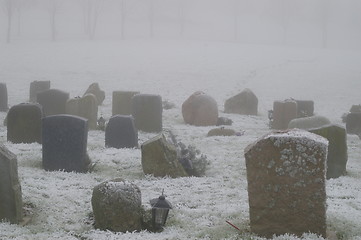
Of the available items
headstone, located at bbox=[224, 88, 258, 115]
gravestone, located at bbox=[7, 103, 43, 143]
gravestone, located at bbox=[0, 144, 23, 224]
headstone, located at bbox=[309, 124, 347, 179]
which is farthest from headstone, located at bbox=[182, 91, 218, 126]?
gravestone, located at bbox=[0, 144, 23, 224]

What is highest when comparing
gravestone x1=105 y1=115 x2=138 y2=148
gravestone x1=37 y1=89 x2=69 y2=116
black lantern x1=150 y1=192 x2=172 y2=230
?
gravestone x1=37 y1=89 x2=69 y2=116

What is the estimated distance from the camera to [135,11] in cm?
9544

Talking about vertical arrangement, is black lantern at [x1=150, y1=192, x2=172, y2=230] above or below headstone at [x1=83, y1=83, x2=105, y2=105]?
below

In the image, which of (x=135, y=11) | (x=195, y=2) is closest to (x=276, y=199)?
(x=135, y=11)

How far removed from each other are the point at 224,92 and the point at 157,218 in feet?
85.1

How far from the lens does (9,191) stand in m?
7.26

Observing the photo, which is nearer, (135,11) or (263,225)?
(263,225)

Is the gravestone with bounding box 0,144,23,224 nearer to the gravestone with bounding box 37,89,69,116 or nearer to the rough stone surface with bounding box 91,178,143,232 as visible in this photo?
the rough stone surface with bounding box 91,178,143,232

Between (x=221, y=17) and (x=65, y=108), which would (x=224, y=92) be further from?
(x=221, y=17)

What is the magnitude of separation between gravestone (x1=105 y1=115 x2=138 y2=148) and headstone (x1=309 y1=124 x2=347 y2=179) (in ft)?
17.5

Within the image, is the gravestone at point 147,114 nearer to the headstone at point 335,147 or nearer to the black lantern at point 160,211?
the headstone at point 335,147

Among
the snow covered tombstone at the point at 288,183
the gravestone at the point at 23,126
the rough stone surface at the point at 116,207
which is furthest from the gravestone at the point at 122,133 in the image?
the snow covered tombstone at the point at 288,183

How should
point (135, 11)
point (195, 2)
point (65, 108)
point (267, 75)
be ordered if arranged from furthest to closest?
point (195, 2) < point (135, 11) < point (267, 75) < point (65, 108)

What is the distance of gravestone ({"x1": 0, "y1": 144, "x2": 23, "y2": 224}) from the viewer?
23.7 ft
